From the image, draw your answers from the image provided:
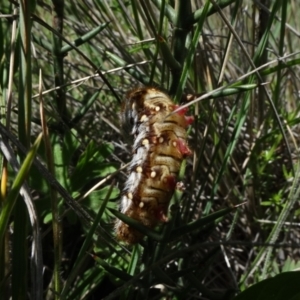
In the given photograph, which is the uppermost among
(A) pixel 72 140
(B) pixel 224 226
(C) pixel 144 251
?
(A) pixel 72 140

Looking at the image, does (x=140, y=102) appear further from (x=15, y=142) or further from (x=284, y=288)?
(x=284, y=288)

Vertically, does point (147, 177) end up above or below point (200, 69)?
above

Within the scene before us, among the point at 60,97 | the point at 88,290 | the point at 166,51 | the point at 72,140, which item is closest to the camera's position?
the point at 166,51

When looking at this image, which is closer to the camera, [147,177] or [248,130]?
[147,177]

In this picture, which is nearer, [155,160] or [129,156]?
[155,160]

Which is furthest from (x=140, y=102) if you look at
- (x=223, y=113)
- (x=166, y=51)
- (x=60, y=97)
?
(x=223, y=113)

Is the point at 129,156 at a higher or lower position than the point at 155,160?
lower

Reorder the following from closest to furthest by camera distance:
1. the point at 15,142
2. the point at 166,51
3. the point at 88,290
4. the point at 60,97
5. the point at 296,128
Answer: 1. the point at 15,142
2. the point at 166,51
3. the point at 88,290
4. the point at 60,97
5. the point at 296,128
